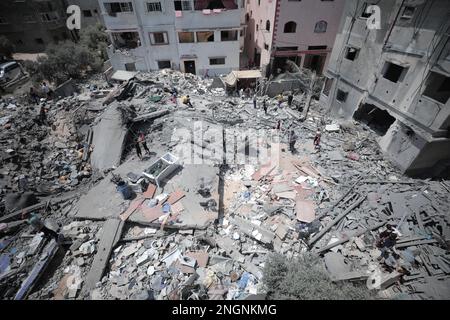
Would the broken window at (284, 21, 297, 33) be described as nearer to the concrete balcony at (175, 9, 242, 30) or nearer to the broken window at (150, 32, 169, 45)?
the concrete balcony at (175, 9, 242, 30)

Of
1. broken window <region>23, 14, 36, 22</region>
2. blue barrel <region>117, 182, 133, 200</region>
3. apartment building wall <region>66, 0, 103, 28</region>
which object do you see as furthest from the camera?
apartment building wall <region>66, 0, 103, 28</region>

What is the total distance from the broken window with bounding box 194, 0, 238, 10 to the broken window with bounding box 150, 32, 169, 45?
12.7ft

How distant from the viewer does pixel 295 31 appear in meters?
20.8

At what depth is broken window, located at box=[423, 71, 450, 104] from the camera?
1032 centimetres

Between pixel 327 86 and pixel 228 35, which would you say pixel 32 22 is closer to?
pixel 228 35

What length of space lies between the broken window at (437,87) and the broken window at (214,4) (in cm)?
1681

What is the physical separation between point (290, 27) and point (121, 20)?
15.3m

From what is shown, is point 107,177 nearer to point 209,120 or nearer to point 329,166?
point 209,120

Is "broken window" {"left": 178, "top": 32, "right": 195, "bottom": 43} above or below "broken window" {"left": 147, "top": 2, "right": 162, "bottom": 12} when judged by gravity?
below

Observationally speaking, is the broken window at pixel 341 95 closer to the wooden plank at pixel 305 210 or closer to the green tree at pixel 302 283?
the wooden plank at pixel 305 210

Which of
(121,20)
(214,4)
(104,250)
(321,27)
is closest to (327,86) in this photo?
(321,27)

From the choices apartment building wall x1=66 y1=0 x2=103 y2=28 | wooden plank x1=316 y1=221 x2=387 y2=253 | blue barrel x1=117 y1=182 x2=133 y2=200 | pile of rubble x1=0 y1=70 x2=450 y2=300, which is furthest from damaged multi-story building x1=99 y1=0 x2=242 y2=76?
wooden plank x1=316 y1=221 x2=387 y2=253

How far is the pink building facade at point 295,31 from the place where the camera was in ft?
64.4

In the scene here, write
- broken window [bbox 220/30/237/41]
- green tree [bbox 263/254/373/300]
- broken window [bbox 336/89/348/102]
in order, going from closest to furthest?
green tree [bbox 263/254/373/300] < broken window [bbox 336/89/348/102] < broken window [bbox 220/30/237/41]
